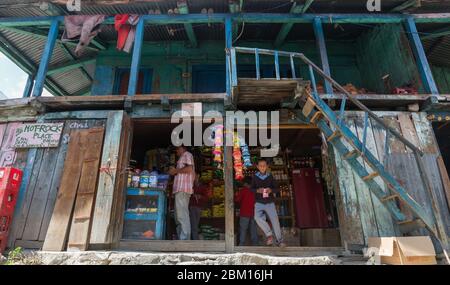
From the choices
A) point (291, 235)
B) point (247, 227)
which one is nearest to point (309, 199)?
point (291, 235)

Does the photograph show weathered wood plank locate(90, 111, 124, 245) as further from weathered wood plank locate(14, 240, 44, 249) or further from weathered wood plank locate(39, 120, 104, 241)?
weathered wood plank locate(14, 240, 44, 249)

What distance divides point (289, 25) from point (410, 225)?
241 inches

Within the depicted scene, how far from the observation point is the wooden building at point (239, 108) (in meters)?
6.36

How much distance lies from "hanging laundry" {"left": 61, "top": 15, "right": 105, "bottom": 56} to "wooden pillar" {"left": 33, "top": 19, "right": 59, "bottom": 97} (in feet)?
1.05

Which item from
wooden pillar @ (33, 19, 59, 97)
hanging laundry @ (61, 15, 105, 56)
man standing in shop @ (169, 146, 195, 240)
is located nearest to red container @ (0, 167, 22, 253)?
wooden pillar @ (33, 19, 59, 97)

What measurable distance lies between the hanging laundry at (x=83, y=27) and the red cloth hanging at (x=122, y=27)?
46 centimetres

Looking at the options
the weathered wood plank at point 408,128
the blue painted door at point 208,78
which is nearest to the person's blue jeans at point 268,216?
the weathered wood plank at point 408,128
